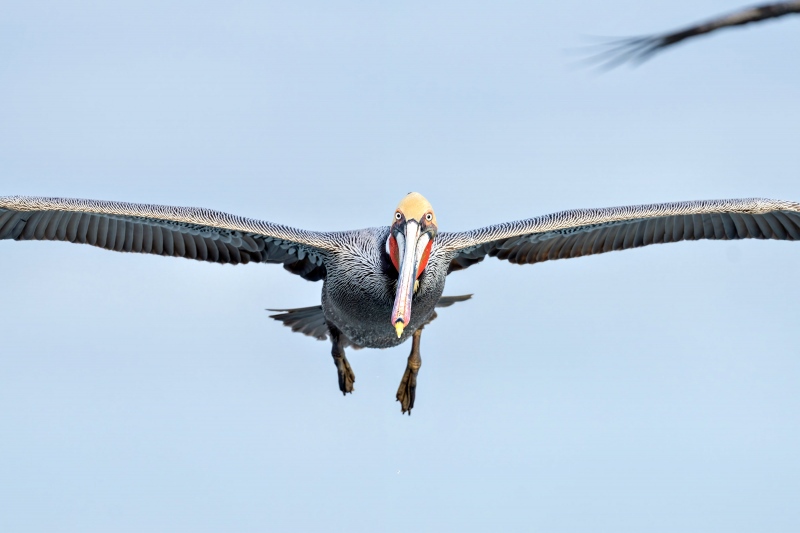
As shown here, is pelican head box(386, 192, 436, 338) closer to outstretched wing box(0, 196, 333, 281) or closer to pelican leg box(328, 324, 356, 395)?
outstretched wing box(0, 196, 333, 281)

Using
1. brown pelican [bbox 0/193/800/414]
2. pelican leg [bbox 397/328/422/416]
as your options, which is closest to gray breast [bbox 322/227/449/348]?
brown pelican [bbox 0/193/800/414]

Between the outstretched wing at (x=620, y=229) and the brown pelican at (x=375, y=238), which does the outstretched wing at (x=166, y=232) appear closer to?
the brown pelican at (x=375, y=238)

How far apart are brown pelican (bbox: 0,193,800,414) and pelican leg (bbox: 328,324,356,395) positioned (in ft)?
0.04

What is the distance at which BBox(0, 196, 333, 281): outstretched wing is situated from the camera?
14922 mm

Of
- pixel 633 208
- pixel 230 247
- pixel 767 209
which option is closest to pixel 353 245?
pixel 230 247

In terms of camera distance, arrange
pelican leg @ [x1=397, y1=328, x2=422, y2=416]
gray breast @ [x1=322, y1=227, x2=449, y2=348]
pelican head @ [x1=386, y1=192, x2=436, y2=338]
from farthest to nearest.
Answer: pelican leg @ [x1=397, y1=328, x2=422, y2=416]
gray breast @ [x1=322, y1=227, x2=449, y2=348]
pelican head @ [x1=386, y1=192, x2=436, y2=338]

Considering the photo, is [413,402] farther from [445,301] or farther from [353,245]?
[353,245]

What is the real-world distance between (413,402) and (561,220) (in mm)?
2897

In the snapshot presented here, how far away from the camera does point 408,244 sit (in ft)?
44.1

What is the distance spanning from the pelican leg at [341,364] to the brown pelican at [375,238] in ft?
0.04

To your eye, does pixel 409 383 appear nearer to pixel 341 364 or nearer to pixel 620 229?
pixel 341 364

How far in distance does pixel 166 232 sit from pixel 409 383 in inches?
135

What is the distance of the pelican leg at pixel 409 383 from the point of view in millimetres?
16047

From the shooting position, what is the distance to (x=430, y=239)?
45.8ft
